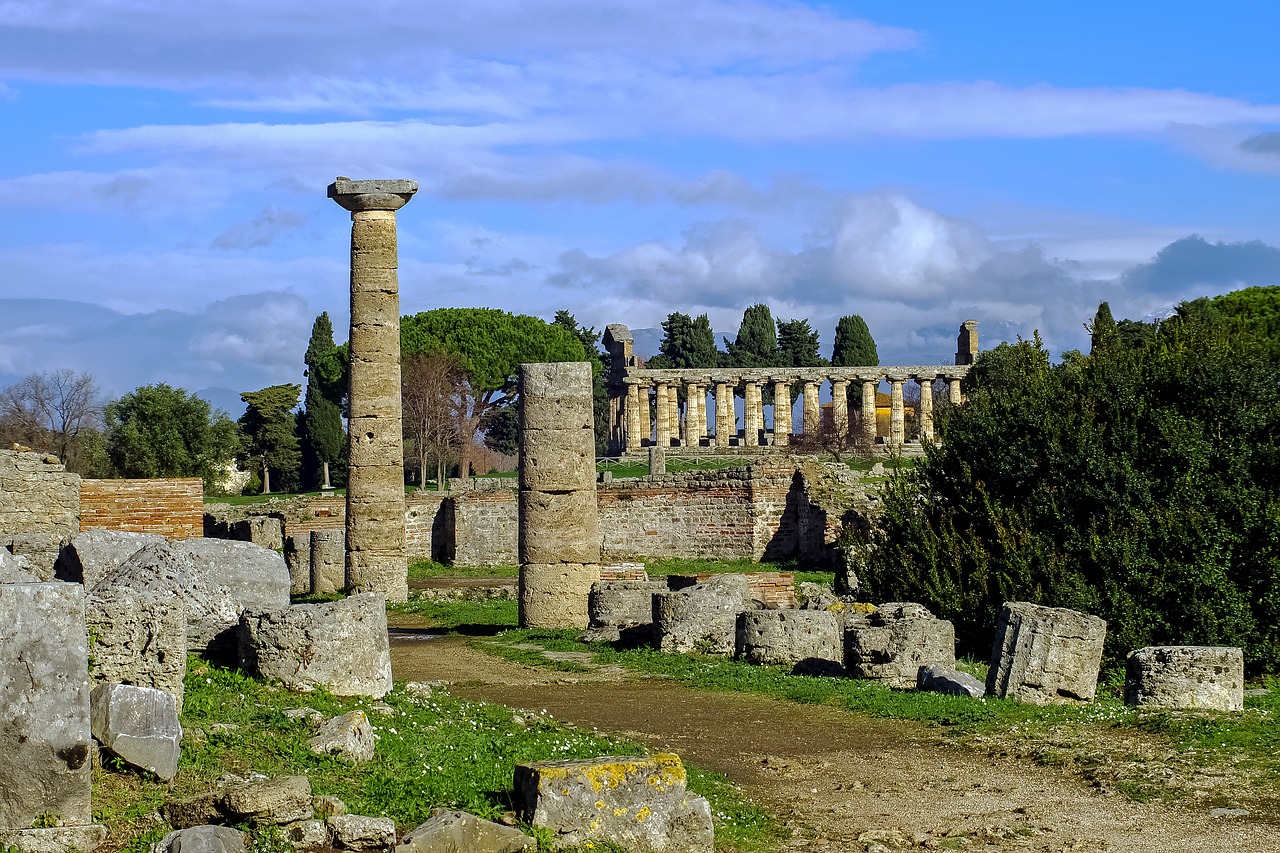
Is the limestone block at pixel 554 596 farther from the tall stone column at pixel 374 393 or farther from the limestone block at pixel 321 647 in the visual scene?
the limestone block at pixel 321 647

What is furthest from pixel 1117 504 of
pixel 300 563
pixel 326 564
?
pixel 300 563

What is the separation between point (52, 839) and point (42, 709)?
66 centimetres

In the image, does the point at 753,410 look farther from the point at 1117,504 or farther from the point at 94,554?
the point at 94,554

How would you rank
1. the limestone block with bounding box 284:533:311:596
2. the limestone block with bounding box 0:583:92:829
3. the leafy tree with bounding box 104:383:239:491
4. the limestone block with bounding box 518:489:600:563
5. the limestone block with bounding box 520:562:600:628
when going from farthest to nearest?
the leafy tree with bounding box 104:383:239:491 → the limestone block with bounding box 284:533:311:596 → the limestone block with bounding box 518:489:600:563 → the limestone block with bounding box 520:562:600:628 → the limestone block with bounding box 0:583:92:829

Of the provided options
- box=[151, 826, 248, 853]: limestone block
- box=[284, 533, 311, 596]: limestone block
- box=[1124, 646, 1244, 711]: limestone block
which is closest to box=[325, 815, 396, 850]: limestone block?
box=[151, 826, 248, 853]: limestone block

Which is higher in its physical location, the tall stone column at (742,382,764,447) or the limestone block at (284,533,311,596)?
the tall stone column at (742,382,764,447)

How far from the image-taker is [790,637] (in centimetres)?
1741

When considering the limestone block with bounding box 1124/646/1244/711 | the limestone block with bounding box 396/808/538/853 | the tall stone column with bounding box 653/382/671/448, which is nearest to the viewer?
the limestone block with bounding box 396/808/538/853

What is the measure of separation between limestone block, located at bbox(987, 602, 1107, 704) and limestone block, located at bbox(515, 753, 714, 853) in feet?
21.2

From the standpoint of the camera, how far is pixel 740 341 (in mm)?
98125

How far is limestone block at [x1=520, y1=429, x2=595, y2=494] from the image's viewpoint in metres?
22.4

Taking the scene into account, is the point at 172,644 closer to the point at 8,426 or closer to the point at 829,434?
the point at 8,426

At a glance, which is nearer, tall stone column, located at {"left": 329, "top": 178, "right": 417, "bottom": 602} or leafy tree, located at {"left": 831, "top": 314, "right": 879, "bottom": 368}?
tall stone column, located at {"left": 329, "top": 178, "right": 417, "bottom": 602}

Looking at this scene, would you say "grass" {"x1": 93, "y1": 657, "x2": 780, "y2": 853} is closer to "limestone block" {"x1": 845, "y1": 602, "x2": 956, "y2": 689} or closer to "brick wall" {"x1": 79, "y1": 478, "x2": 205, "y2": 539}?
"limestone block" {"x1": 845, "y1": 602, "x2": 956, "y2": 689}
